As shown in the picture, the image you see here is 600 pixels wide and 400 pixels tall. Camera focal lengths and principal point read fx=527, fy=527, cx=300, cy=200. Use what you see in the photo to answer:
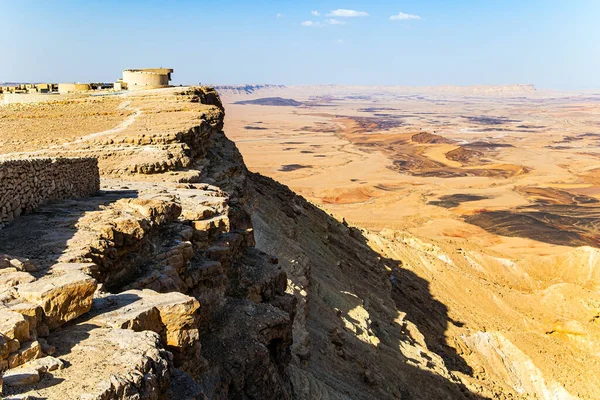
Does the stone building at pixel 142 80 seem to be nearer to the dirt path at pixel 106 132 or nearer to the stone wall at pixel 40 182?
the dirt path at pixel 106 132

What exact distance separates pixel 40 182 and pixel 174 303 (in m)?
3.62

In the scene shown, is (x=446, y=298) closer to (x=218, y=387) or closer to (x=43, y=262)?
(x=218, y=387)

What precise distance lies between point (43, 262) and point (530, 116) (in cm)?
17007

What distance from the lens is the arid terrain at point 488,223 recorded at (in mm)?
20062

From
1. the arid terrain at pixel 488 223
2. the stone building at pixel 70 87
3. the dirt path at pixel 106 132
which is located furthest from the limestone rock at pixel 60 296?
the stone building at pixel 70 87

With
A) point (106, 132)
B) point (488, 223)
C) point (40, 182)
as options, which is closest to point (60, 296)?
point (40, 182)

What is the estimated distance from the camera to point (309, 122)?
456 ft

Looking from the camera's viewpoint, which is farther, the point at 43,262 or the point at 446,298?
the point at 446,298

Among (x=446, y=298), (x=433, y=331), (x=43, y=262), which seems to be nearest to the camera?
(x=43, y=262)

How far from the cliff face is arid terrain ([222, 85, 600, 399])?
520 cm

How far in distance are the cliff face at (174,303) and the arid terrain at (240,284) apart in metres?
0.02

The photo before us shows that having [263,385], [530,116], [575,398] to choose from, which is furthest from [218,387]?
[530,116]

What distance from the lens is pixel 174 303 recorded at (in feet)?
17.2

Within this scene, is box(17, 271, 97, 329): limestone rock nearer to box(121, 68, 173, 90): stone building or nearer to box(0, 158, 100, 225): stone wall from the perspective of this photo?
box(0, 158, 100, 225): stone wall
